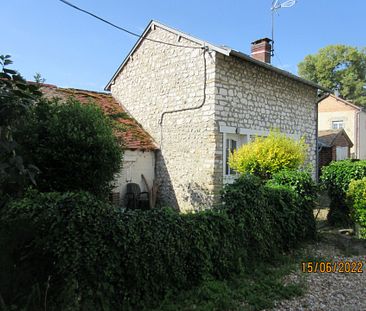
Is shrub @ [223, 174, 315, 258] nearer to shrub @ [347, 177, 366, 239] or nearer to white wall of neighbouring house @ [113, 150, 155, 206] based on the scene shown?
shrub @ [347, 177, 366, 239]

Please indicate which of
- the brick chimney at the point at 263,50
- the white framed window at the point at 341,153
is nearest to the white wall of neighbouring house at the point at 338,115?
the white framed window at the point at 341,153

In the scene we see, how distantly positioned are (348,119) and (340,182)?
2114cm

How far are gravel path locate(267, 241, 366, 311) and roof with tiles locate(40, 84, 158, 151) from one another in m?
6.51

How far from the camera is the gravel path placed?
13.2 feet

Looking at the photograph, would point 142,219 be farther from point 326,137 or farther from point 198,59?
point 326,137

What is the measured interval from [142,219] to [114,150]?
2.57 metres

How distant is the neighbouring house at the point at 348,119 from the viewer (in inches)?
Result: 1020

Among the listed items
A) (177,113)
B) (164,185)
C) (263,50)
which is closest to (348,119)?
(263,50)

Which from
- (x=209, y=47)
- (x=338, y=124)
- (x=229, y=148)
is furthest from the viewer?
(x=338, y=124)

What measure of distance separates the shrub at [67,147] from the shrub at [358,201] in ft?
17.4

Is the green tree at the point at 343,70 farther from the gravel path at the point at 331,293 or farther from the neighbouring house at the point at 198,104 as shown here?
the gravel path at the point at 331,293

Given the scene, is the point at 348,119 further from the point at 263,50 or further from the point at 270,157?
the point at 270,157

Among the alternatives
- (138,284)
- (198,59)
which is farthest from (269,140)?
(138,284)

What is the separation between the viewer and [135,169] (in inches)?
410
